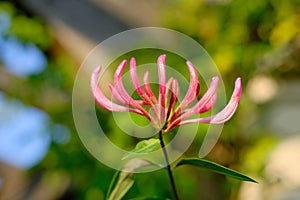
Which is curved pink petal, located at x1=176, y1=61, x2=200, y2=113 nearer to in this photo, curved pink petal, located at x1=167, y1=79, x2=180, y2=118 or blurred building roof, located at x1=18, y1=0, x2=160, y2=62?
curved pink petal, located at x1=167, y1=79, x2=180, y2=118

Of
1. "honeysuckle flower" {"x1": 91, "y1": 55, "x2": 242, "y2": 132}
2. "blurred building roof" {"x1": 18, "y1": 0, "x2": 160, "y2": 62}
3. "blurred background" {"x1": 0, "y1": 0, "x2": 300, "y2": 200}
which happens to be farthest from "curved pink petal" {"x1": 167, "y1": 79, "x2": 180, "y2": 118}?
"blurred building roof" {"x1": 18, "y1": 0, "x2": 160, "y2": 62}

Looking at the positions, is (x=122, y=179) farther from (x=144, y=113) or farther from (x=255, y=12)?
(x=255, y=12)

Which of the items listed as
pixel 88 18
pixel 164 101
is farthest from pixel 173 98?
pixel 88 18

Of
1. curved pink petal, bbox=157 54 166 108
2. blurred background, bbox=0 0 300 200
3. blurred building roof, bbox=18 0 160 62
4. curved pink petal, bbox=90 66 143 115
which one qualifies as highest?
blurred building roof, bbox=18 0 160 62

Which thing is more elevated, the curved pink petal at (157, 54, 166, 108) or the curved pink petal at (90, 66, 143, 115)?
the curved pink petal at (157, 54, 166, 108)

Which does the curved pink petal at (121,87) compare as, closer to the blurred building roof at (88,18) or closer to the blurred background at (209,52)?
the blurred background at (209,52)

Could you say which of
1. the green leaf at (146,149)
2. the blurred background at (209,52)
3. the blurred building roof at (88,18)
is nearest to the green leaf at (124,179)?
the green leaf at (146,149)

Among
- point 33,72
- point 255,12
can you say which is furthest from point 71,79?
point 255,12
